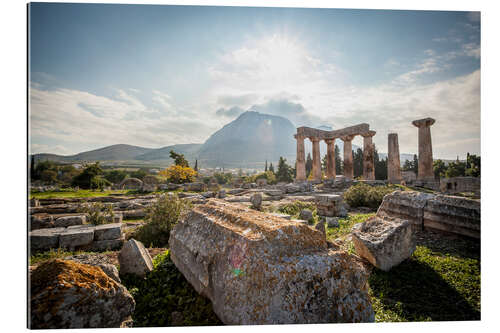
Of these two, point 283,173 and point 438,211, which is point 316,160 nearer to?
point 283,173

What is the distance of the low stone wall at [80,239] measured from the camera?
5.07 metres

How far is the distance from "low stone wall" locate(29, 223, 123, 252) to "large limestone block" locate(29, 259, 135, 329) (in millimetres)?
3279

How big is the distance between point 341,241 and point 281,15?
16.3 ft

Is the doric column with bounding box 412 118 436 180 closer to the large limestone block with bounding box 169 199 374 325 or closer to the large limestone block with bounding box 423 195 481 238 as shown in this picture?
the large limestone block with bounding box 423 195 481 238

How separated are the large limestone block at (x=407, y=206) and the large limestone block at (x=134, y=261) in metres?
5.42

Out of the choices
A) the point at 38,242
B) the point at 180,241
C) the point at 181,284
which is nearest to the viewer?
the point at 181,284

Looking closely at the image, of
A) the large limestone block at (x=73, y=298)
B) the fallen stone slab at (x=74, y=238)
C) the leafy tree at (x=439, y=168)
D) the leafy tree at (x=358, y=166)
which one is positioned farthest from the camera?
the leafy tree at (x=358, y=166)

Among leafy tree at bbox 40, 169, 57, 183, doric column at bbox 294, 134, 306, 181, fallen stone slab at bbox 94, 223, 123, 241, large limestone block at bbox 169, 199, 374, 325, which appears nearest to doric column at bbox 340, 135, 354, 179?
doric column at bbox 294, 134, 306, 181

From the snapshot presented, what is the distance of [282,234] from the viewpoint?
2.51 metres

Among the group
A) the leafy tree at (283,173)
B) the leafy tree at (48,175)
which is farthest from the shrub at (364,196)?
the leafy tree at (283,173)

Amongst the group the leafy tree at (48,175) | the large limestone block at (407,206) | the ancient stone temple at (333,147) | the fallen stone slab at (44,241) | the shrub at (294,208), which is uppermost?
the ancient stone temple at (333,147)

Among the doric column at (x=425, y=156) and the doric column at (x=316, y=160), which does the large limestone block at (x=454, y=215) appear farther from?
the doric column at (x=316, y=160)
